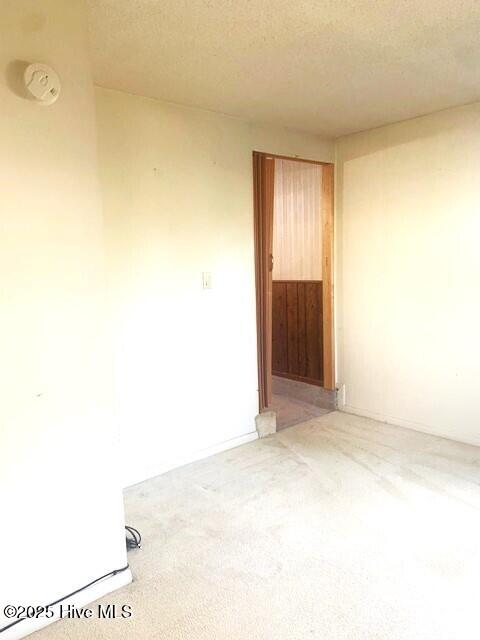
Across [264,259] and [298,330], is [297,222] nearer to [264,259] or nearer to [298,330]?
[298,330]

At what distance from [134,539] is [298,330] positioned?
277cm

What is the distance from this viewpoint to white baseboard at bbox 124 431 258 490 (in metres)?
2.67

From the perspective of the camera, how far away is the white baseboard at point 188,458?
267cm

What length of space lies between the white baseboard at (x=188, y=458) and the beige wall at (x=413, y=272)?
1121 mm

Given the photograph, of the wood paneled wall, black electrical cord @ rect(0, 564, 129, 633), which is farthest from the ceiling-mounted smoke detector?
the wood paneled wall

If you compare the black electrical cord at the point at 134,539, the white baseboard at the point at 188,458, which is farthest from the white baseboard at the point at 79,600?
the white baseboard at the point at 188,458

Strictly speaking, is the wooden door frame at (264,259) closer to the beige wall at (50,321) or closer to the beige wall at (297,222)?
the beige wall at (297,222)

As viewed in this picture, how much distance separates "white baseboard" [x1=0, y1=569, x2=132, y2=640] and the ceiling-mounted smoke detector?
5.63 feet

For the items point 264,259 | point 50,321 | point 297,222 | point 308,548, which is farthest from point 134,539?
point 297,222

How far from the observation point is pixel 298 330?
4.44 m

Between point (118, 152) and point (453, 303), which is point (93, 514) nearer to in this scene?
point (118, 152)

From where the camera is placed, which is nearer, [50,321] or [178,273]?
[50,321]

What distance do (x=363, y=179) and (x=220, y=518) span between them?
267 centimetres

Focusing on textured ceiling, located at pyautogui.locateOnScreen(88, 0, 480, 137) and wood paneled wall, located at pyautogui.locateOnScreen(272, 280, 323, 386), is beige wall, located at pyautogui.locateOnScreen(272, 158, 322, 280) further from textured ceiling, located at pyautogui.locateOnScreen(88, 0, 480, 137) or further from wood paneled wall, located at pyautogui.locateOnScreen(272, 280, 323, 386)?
textured ceiling, located at pyautogui.locateOnScreen(88, 0, 480, 137)
